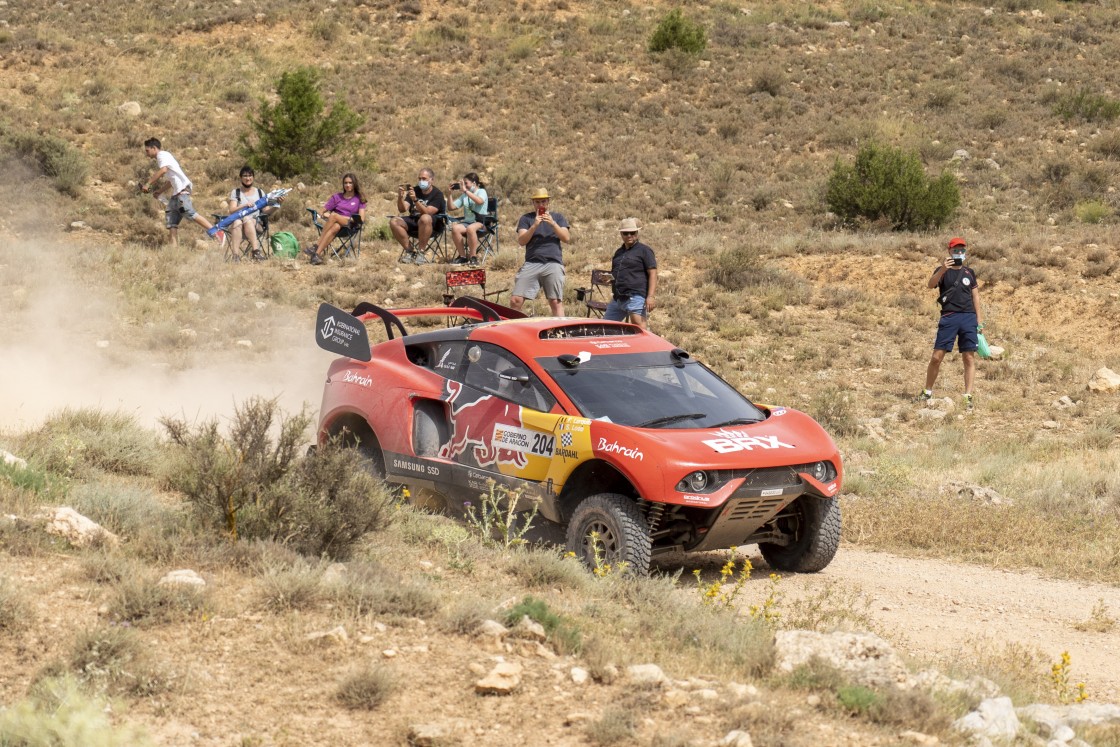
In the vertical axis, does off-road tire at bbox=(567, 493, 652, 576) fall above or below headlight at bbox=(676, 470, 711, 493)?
below

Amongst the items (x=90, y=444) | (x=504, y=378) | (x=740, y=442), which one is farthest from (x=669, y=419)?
(x=90, y=444)

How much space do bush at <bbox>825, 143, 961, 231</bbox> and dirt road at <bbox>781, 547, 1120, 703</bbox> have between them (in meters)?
18.2

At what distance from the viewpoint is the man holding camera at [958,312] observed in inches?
574

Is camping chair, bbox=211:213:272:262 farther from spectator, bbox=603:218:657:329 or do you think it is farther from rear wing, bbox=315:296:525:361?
rear wing, bbox=315:296:525:361

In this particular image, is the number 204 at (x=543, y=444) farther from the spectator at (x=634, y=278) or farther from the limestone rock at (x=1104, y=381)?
the limestone rock at (x=1104, y=381)

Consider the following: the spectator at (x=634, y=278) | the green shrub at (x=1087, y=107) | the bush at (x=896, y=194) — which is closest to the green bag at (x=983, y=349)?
the spectator at (x=634, y=278)

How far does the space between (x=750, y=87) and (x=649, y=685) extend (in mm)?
36694

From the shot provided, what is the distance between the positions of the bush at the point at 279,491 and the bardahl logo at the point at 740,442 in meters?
2.04

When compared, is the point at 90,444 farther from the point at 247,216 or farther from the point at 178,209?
the point at 178,209

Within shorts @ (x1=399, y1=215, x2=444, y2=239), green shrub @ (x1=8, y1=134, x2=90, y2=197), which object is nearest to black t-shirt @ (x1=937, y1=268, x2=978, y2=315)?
shorts @ (x1=399, y1=215, x2=444, y2=239)

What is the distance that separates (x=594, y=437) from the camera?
7605 mm

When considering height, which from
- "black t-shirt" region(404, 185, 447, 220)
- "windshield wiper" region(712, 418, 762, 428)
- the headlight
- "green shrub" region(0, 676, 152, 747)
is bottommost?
"green shrub" region(0, 676, 152, 747)

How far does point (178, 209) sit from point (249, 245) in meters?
1.30

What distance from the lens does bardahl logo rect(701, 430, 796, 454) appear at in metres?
7.48
